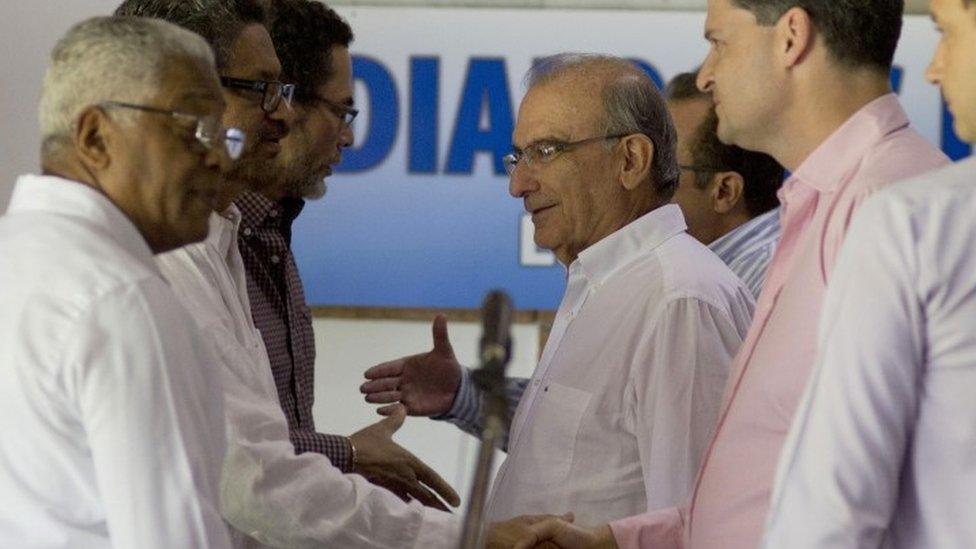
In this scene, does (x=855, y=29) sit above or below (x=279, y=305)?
above

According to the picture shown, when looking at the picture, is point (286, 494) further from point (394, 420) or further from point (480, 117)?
point (480, 117)

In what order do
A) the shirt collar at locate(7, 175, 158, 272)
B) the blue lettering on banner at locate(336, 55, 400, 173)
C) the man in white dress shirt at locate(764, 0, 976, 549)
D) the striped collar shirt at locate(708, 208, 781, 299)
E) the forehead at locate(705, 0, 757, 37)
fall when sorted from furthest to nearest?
the blue lettering on banner at locate(336, 55, 400, 173), the striped collar shirt at locate(708, 208, 781, 299), the forehead at locate(705, 0, 757, 37), the shirt collar at locate(7, 175, 158, 272), the man in white dress shirt at locate(764, 0, 976, 549)

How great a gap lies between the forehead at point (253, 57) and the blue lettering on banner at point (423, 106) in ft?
5.81

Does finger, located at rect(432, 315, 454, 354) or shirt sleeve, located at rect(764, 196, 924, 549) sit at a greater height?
shirt sleeve, located at rect(764, 196, 924, 549)

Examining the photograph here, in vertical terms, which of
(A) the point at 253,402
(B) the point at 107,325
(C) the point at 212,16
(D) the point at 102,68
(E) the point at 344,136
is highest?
(D) the point at 102,68

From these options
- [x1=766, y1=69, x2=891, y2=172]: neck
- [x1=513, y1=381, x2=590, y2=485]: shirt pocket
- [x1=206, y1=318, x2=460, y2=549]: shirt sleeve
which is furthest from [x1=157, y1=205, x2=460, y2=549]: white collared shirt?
[x1=766, y1=69, x2=891, y2=172]: neck

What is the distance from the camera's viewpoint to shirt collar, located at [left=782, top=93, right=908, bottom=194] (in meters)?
2.21

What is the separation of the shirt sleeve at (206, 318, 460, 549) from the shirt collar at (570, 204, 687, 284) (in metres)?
0.53

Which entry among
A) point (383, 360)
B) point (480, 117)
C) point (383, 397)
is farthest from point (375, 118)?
point (383, 397)

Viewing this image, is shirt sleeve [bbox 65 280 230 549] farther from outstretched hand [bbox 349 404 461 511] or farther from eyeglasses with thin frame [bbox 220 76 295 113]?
outstretched hand [bbox 349 404 461 511]

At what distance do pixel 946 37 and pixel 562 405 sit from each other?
3.97ft

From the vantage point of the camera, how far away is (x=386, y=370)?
3.35 meters

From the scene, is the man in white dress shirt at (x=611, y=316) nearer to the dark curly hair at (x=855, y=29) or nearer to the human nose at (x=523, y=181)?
the human nose at (x=523, y=181)

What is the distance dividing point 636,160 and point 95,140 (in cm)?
130
